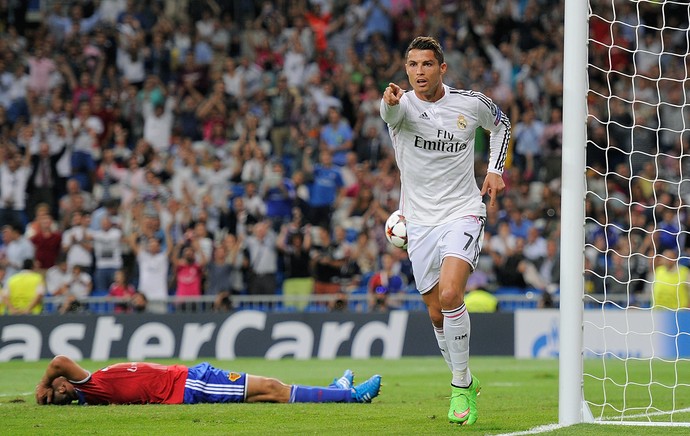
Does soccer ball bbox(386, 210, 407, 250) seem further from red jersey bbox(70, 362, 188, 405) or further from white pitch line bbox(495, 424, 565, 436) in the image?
red jersey bbox(70, 362, 188, 405)

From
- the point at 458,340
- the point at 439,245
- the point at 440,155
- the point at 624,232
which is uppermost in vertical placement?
the point at 624,232

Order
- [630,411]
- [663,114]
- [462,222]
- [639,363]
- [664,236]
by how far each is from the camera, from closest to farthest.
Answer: [462,222] → [630,411] → [639,363] → [664,236] → [663,114]

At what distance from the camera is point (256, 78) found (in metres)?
23.2

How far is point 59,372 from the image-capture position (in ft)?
29.3

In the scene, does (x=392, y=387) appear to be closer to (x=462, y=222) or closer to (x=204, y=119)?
(x=462, y=222)

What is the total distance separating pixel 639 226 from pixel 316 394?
1179 cm

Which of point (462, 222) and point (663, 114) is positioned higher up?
point (663, 114)

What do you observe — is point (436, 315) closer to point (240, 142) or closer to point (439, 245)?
point (439, 245)

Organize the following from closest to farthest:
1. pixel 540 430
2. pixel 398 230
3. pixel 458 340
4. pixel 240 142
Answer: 1. pixel 540 430
2. pixel 458 340
3. pixel 398 230
4. pixel 240 142

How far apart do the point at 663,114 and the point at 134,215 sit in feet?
33.6

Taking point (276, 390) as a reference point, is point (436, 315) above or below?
above

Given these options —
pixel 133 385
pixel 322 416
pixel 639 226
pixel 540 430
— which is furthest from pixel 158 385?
pixel 639 226

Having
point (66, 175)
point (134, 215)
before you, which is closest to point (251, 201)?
point (134, 215)

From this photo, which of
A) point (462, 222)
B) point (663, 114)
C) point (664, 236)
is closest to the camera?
point (462, 222)
